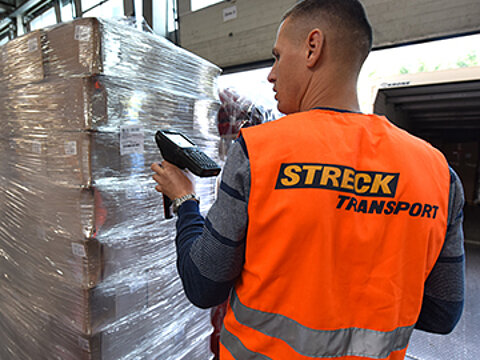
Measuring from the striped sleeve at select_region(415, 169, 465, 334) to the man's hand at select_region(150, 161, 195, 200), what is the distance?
0.67 metres

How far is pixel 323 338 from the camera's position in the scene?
63 centimetres

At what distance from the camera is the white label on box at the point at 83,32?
1067 mm

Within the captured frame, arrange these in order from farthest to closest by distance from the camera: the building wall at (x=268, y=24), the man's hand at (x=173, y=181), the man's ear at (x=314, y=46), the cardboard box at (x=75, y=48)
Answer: the building wall at (x=268, y=24) < the cardboard box at (x=75, y=48) < the man's hand at (x=173, y=181) < the man's ear at (x=314, y=46)

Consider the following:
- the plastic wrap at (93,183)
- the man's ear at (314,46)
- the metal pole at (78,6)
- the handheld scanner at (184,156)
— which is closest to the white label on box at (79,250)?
the plastic wrap at (93,183)

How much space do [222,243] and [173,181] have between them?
287 mm

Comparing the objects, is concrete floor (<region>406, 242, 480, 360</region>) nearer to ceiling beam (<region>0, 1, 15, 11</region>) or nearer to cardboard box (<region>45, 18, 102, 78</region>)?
cardboard box (<region>45, 18, 102, 78</region>)

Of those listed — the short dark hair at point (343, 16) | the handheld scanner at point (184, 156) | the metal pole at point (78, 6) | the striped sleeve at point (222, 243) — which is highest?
the metal pole at point (78, 6)

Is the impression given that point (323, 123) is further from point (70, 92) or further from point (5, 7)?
point (5, 7)

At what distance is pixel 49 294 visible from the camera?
4.55ft

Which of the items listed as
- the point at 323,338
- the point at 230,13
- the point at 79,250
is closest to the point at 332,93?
the point at 323,338

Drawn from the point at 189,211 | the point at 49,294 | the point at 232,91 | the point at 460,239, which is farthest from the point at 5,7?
the point at 460,239

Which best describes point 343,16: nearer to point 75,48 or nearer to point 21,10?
point 75,48

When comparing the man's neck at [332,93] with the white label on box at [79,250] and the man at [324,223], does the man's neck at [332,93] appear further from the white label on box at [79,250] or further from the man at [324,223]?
the white label on box at [79,250]

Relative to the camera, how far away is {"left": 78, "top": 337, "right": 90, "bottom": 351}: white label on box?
1.25 m
